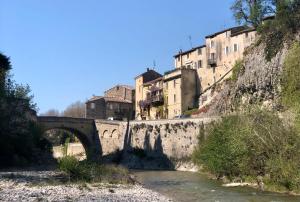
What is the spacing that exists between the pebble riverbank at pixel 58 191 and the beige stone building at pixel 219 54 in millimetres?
46300

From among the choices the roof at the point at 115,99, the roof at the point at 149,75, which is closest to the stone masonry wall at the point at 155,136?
the roof at the point at 149,75

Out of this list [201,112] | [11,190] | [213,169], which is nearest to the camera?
[11,190]

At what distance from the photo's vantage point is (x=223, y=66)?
3228 inches

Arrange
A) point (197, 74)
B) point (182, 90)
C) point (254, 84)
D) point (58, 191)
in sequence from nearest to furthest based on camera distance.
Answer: point (58, 191)
point (254, 84)
point (182, 90)
point (197, 74)

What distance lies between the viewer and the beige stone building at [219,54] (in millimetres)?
78213

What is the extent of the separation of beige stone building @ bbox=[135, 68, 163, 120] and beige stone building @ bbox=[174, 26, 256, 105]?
8690 millimetres

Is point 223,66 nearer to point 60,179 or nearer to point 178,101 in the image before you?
point 178,101

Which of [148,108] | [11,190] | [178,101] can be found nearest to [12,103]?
[11,190]

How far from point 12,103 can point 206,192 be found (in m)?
25.3

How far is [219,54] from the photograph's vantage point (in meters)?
82.8

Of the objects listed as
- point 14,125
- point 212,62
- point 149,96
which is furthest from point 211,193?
point 149,96

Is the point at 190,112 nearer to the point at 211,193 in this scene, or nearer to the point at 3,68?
the point at 3,68

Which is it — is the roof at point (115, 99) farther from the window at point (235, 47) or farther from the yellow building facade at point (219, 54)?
the window at point (235, 47)

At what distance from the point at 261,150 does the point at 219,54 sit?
48.8 metres
